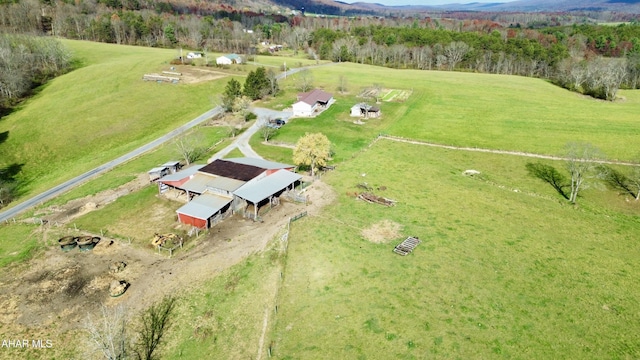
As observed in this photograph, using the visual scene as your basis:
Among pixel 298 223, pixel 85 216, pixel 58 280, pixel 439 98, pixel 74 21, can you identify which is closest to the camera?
pixel 58 280

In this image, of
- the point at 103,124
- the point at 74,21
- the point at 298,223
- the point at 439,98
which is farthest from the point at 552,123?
the point at 74,21

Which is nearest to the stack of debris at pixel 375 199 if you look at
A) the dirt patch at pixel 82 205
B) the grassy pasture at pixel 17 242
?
the dirt patch at pixel 82 205

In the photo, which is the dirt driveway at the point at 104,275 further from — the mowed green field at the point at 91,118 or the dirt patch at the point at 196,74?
the dirt patch at the point at 196,74

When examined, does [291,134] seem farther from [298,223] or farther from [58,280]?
[58,280]

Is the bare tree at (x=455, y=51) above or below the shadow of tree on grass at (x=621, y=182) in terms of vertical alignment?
above

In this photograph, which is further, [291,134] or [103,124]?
[103,124]

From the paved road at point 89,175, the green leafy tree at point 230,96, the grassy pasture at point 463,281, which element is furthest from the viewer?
the green leafy tree at point 230,96

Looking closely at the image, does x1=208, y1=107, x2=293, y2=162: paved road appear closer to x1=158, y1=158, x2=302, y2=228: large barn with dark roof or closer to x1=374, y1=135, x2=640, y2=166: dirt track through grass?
x1=158, y1=158, x2=302, y2=228: large barn with dark roof
